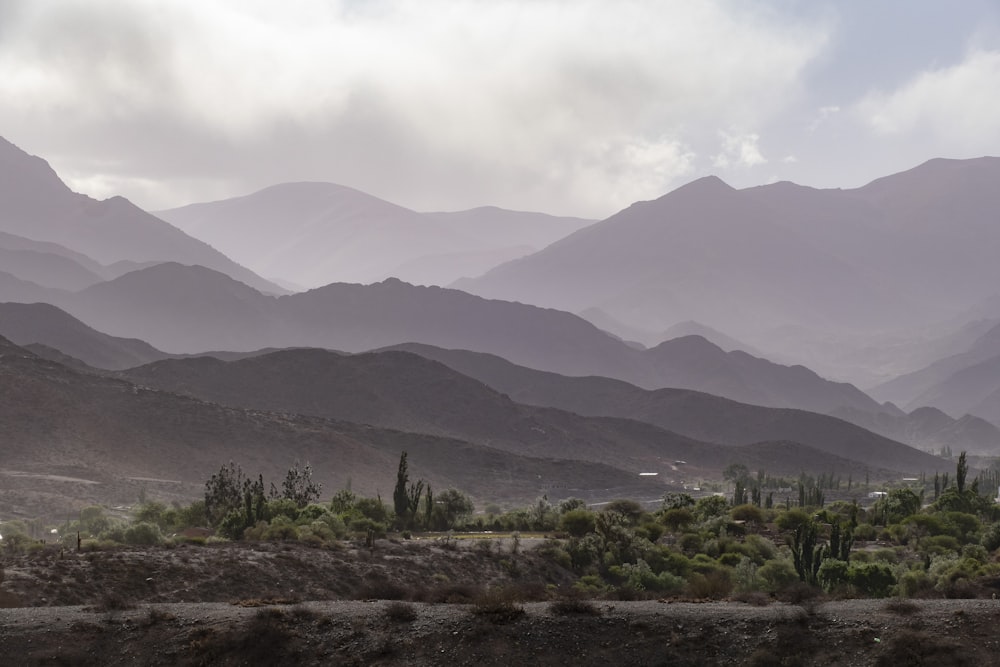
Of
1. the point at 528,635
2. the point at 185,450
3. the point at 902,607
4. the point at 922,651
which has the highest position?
the point at 185,450

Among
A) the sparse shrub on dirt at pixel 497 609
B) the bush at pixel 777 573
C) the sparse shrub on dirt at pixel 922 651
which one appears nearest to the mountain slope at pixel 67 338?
the bush at pixel 777 573

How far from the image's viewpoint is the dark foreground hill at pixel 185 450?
3374 inches

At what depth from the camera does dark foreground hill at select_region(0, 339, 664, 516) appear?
85.7 metres

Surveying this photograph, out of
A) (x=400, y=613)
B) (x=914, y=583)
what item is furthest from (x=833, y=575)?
(x=400, y=613)

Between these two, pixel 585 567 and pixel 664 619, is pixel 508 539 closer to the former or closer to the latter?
pixel 585 567

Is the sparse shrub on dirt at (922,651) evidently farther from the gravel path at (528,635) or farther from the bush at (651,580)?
the bush at (651,580)

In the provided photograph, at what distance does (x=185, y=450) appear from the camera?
9781 centimetres

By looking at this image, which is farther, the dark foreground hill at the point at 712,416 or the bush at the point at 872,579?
the dark foreground hill at the point at 712,416

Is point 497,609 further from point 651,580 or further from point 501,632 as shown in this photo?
point 651,580

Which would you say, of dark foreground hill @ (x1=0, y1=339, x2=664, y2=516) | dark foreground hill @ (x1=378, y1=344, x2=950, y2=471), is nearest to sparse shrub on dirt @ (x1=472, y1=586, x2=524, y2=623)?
dark foreground hill @ (x1=0, y1=339, x2=664, y2=516)

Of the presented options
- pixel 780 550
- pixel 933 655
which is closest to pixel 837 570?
pixel 780 550

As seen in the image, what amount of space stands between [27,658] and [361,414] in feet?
380

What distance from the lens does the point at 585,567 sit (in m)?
40.3

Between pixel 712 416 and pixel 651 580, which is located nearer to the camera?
pixel 651 580
